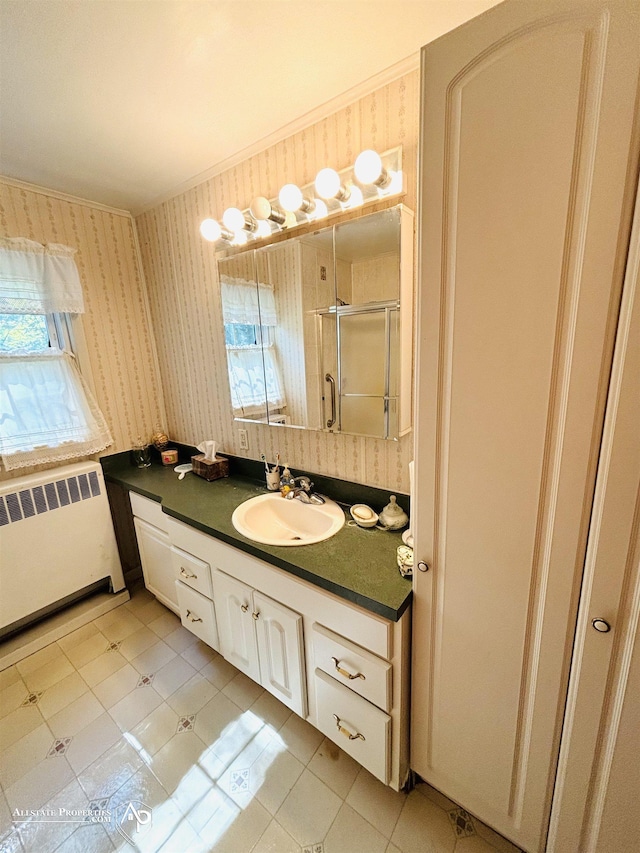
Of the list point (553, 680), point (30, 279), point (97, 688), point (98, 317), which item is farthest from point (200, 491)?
point (553, 680)

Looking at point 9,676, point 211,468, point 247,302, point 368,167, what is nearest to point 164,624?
point 9,676

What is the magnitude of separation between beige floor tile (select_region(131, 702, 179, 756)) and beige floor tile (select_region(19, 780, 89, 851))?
0.66 ft

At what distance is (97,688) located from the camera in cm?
150

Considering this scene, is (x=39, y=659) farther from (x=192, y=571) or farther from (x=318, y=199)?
(x=318, y=199)

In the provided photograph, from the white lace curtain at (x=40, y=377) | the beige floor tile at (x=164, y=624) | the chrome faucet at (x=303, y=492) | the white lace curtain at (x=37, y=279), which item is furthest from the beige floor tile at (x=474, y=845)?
the white lace curtain at (x=37, y=279)

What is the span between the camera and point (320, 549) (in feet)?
3.63

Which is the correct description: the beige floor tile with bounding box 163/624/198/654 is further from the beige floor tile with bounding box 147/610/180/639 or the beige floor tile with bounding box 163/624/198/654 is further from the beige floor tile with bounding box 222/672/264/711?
the beige floor tile with bounding box 222/672/264/711

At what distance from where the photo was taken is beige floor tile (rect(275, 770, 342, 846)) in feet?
3.32

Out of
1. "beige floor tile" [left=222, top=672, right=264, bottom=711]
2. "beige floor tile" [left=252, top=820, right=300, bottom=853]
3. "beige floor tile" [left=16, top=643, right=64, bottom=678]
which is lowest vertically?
"beige floor tile" [left=16, top=643, right=64, bottom=678]

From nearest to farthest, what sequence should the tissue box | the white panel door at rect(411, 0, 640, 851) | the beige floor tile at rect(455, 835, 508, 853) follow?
the white panel door at rect(411, 0, 640, 851) → the beige floor tile at rect(455, 835, 508, 853) → the tissue box

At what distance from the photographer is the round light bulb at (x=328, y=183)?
44.0 inches

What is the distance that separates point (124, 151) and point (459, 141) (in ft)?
4.83

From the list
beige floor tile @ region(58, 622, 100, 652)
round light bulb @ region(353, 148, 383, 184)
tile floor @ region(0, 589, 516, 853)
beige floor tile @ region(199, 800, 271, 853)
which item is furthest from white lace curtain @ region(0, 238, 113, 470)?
beige floor tile @ region(199, 800, 271, 853)

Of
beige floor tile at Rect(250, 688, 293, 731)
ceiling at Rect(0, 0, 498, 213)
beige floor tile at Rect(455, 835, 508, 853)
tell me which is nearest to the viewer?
ceiling at Rect(0, 0, 498, 213)
